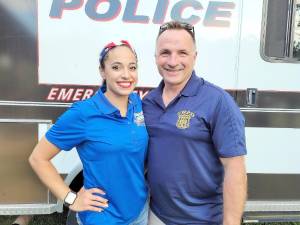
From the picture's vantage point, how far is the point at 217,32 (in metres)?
2.94

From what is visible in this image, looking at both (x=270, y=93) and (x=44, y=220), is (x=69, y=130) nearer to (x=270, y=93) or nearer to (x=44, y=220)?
(x=270, y=93)

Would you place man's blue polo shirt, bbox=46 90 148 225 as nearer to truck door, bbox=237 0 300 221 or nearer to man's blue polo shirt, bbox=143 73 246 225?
man's blue polo shirt, bbox=143 73 246 225

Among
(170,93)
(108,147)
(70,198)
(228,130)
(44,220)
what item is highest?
(170,93)

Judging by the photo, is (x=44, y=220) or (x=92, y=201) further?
(x=44, y=220)

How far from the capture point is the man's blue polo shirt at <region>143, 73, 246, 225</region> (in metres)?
1.55

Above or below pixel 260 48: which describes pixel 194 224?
below

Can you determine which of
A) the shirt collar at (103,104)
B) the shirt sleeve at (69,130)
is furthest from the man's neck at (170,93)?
the shirt sleeve at (69,130)

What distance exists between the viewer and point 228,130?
153 cm

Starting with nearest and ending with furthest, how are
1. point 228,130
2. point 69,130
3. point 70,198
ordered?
1. point 228,130
2. point 69,130
3. point 70,198

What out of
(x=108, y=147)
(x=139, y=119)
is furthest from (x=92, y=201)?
(x=139, y=119)

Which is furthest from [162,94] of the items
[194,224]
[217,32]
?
[217,32]

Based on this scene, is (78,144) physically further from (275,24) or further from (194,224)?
(275,24)

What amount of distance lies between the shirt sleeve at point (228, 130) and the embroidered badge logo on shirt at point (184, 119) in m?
0.10

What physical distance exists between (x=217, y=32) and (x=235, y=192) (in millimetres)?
1694
